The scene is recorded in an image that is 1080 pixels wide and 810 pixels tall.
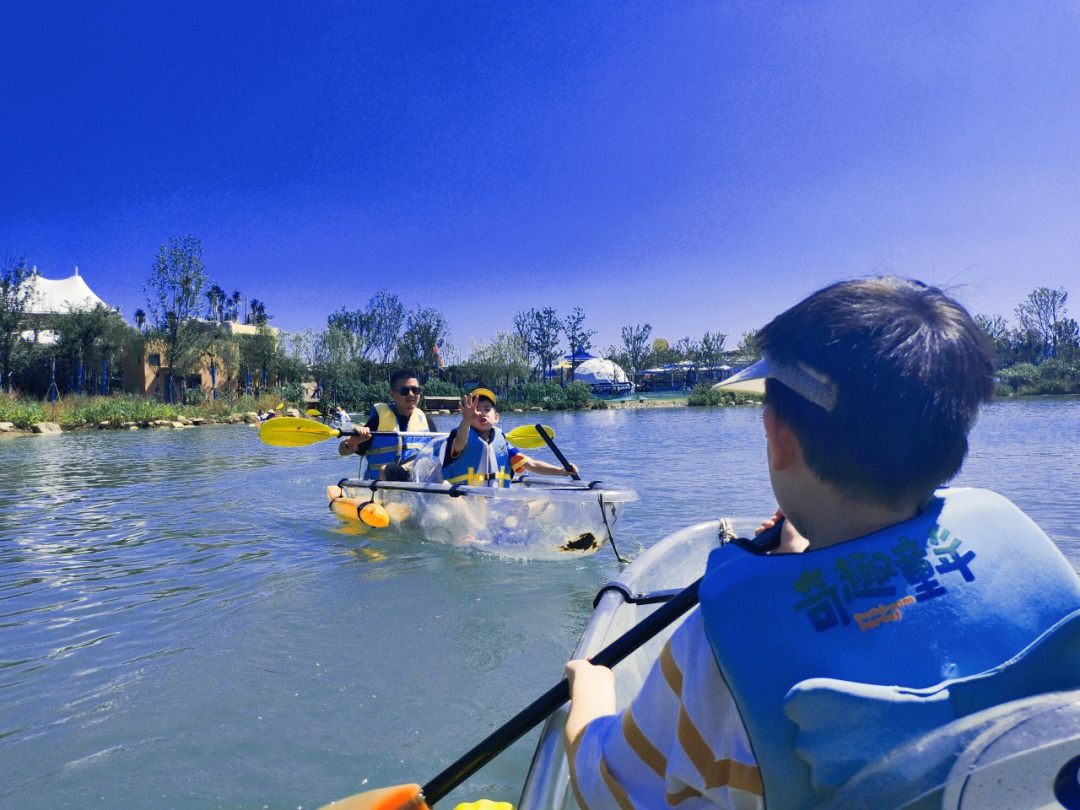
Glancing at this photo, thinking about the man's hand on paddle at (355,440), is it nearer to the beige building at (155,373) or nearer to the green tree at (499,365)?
the beige building at (155,373)

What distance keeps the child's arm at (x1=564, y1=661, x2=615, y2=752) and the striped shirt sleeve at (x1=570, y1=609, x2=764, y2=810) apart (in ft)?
0.46

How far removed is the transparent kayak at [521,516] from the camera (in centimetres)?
520

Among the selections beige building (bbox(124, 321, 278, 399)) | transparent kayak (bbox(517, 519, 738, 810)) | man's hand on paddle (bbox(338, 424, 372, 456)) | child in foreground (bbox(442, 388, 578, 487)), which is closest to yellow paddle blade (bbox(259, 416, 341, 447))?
man's hand on paddle (bbox(338, 424, 372, 456))

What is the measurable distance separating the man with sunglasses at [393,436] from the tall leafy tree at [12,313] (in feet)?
95.6

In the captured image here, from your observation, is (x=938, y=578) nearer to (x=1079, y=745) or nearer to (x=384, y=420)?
(x=1079, y=745)

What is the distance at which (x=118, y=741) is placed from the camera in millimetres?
2891

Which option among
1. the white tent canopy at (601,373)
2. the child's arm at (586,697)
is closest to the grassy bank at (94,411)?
the child's arm at (586,697)

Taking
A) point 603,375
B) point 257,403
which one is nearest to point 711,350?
point 603,375

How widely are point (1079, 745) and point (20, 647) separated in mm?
4850

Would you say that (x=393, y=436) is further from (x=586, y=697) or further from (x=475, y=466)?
(x=586, y=697)

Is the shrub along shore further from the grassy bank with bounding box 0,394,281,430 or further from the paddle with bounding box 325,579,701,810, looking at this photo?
the paddle with bounding box 325,579,701,810

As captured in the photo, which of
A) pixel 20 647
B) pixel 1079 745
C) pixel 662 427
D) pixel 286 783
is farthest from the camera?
pixel 662 427

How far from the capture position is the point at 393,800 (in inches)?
72.6

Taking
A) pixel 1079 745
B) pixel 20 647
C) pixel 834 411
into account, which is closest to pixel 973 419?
pixel 834 411
